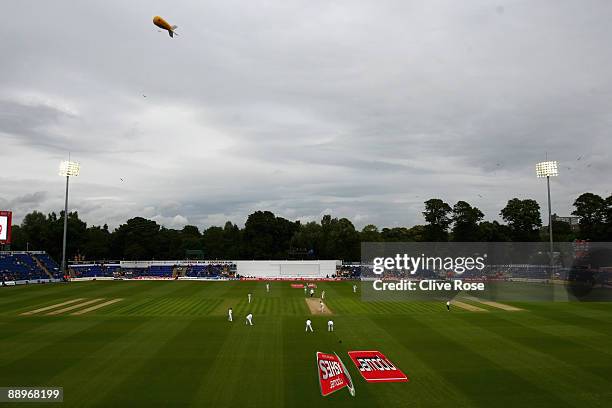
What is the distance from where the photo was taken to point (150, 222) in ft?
422

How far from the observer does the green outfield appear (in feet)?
61.6

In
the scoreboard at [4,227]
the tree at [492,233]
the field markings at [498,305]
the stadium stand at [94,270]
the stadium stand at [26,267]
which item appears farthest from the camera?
the tree at [492,233]

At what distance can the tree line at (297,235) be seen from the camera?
4513 inches

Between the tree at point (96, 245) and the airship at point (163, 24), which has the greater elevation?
the airship at point (163, 24)

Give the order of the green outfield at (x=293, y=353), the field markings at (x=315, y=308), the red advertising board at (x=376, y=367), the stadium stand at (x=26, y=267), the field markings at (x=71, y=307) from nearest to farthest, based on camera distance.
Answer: the green outfield at (x=293, y=353) → the red advertising board at (x=376, y=367) → the field markings at (x=71, y=307) → the field markings at (x=315, y=308) → the stadium stand at (x=26, y=267)

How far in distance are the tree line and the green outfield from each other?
230 feet

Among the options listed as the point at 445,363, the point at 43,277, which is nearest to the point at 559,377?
the point at 445,363

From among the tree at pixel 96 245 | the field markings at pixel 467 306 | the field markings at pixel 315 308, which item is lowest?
the field markings at pixel 315 308

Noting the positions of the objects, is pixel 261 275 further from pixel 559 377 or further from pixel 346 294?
pixel 559 377

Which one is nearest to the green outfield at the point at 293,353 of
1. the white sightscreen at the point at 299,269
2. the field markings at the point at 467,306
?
the field markings at the point at 467,306

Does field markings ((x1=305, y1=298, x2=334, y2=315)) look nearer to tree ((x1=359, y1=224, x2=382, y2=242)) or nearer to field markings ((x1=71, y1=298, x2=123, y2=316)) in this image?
field markings ((x1=71, y1=298, x2=123, y2=316))

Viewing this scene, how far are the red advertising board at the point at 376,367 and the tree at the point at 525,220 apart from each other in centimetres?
10296

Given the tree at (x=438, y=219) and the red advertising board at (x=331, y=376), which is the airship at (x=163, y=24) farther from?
the tree at (x=438, y=219)

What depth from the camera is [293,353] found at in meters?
25.9
